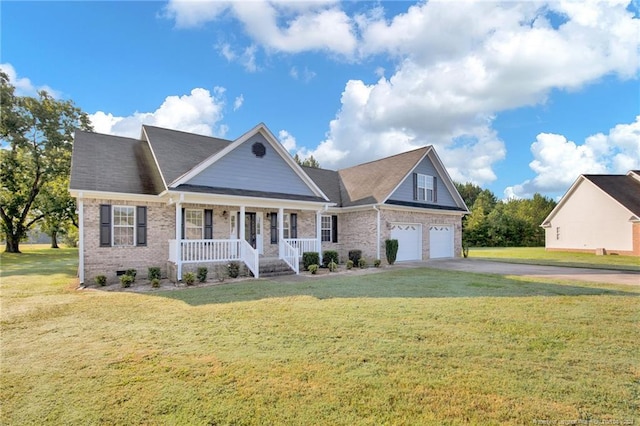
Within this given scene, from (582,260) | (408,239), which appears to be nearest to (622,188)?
(582,260)

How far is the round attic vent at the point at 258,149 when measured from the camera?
1521 centimetres

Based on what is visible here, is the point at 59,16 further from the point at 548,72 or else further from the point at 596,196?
the point at 596,196

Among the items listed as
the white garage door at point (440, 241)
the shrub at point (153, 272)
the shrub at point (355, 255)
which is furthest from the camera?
the white garage door at point (440, 241)

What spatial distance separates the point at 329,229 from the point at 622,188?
1010 inches

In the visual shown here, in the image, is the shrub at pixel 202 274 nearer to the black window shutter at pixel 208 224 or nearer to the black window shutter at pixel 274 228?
the black window shutter at pixel 208 224

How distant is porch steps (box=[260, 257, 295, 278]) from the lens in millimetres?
13972

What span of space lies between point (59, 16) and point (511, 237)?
48120mm

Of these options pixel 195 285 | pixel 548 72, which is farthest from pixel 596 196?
pixel 195 285

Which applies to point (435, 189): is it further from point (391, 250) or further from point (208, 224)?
point (208, 224)

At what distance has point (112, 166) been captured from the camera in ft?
46.4

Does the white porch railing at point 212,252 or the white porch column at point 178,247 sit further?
the white porch railing at point 212,252

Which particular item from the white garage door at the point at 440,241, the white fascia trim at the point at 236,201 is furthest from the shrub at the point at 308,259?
the white garage door at the point at 440,241

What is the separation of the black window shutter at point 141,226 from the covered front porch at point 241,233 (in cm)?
113

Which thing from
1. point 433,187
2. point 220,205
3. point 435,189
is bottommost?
point 220,205
